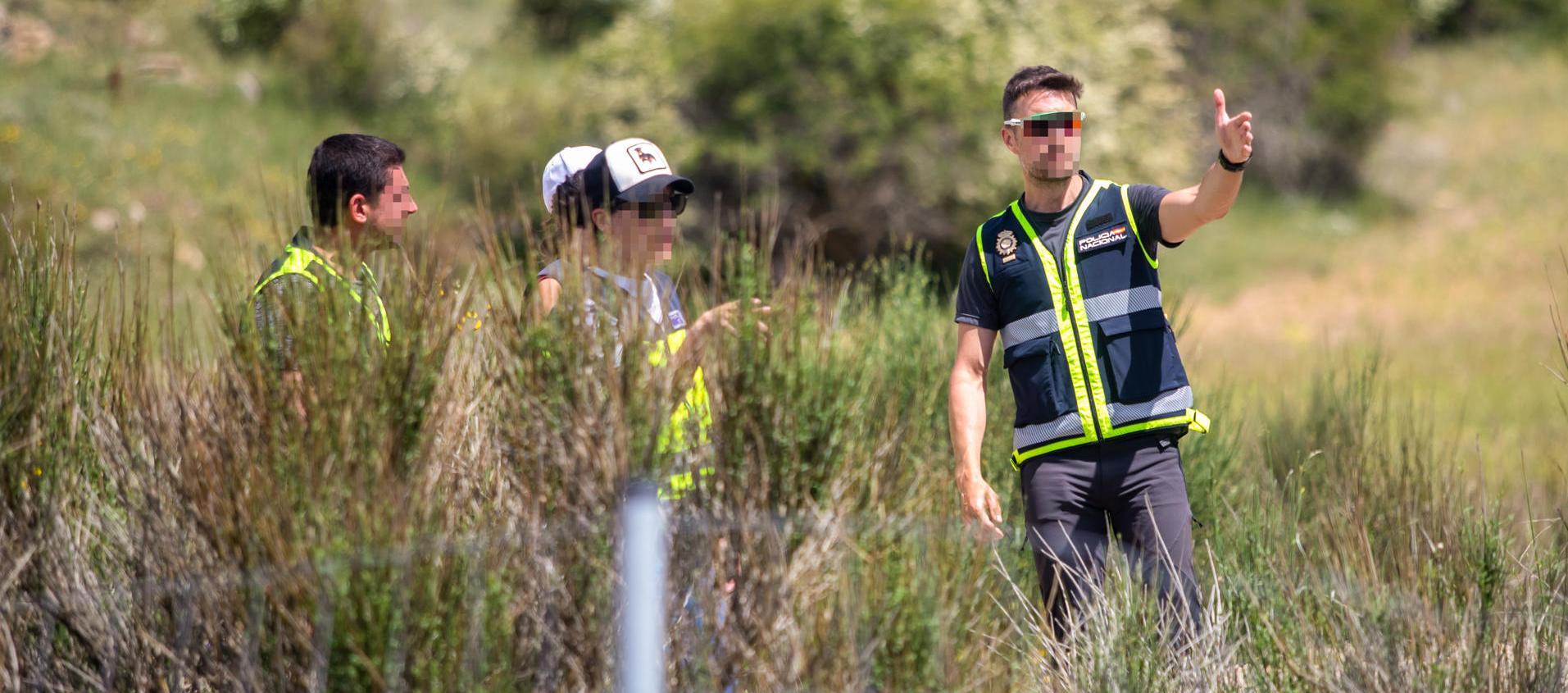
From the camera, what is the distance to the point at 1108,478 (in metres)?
3.47

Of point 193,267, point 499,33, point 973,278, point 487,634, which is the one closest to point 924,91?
point 193,267

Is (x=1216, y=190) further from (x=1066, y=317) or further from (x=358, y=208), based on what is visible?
(x=358, y=208)

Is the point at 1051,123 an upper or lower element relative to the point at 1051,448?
upper

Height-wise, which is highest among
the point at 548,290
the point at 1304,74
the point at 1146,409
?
the point at 1304,74

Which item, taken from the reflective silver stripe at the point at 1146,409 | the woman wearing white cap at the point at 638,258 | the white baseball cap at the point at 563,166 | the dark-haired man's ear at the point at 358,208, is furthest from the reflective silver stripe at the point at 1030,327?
the dark-haired man's ear at the point at 358,208

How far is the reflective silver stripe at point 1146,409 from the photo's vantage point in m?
3.45

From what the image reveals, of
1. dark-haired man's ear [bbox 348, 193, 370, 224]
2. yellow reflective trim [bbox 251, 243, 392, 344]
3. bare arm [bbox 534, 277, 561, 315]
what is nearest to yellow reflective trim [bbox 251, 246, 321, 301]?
yellow reflective trim [bbox 251, 243, 392, 344]

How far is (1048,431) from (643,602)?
4.42ft

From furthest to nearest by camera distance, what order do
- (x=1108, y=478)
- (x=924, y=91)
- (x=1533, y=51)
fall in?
1. (x=1533, y=51)
2. (x=924, y=91)
3. (x=1108, y=478)

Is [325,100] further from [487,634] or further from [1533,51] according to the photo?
[1533,51]

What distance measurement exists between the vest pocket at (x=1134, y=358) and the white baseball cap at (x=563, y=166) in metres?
1.35

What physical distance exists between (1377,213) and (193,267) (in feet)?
75.0

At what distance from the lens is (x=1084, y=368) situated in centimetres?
347

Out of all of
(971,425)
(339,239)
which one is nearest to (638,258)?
(339,239)
